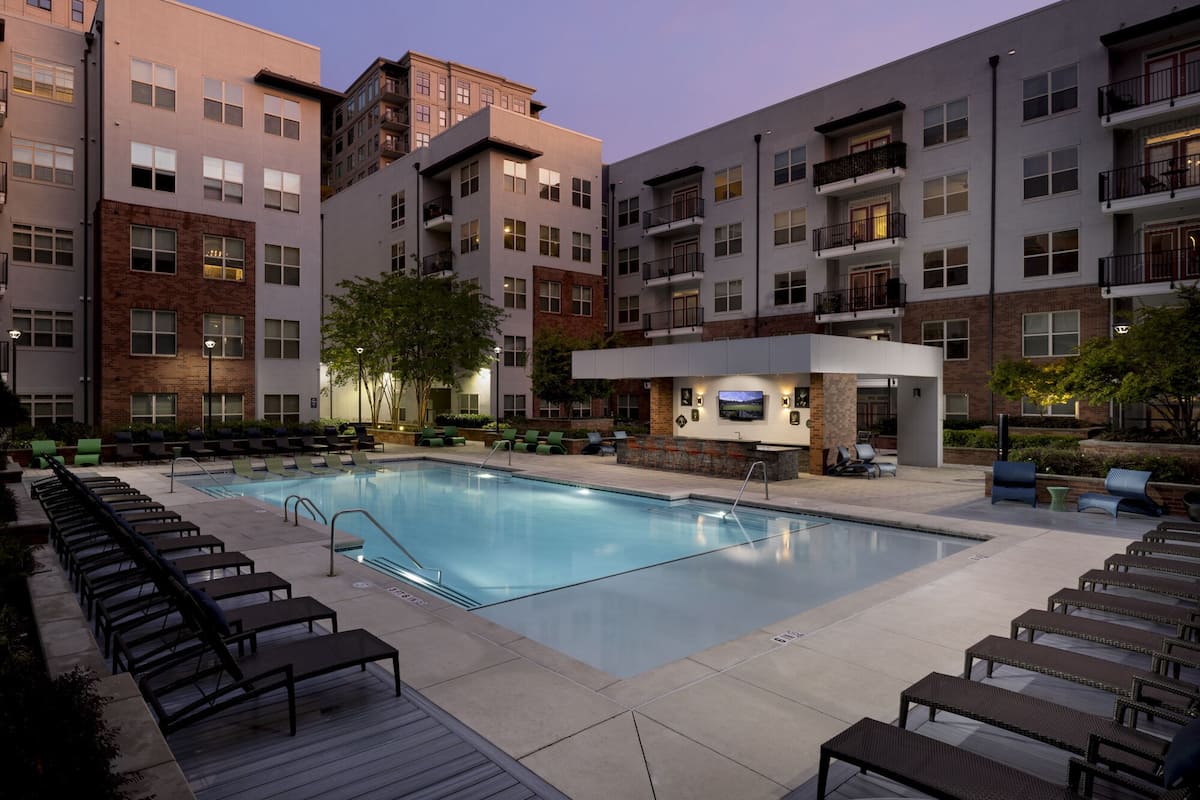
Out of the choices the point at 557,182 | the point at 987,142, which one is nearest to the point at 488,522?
the point at 987,142

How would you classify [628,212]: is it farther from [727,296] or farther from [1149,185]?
[1149,185]

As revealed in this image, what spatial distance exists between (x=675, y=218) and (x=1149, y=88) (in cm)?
2218

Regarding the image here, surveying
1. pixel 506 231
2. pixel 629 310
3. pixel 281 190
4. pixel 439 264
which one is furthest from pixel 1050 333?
pixel 281 190

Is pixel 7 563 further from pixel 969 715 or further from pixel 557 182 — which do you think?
pixel 557 182

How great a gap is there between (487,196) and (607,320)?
12357mm

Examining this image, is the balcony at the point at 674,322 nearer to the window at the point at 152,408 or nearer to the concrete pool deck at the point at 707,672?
the window at the point at 152,408

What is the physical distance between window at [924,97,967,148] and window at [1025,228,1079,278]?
18.5 ft

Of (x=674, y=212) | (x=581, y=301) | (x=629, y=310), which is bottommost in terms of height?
(x=629, y=310)

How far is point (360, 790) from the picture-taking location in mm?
4020

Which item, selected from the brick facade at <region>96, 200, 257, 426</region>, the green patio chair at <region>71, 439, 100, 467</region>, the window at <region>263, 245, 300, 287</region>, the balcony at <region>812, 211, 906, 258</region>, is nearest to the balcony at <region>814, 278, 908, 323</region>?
the balcony at <region>812, 211, 906, 258</region>

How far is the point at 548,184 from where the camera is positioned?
130ft

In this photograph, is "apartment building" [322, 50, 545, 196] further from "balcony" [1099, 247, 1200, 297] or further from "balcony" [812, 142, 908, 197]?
"balcony" [1099, 247, 1200, 297]

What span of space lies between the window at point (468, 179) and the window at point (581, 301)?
7.96 meters

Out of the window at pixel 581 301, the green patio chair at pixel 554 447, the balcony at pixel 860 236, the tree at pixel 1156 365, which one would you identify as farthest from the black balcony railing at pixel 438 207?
the tree at pixel 1156 365
